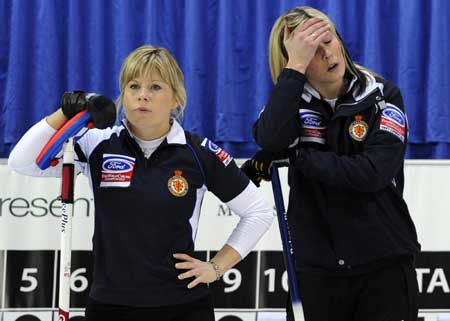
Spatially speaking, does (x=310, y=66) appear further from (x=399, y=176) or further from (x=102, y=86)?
(x=102, y=86)

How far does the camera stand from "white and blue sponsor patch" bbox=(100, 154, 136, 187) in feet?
6.15

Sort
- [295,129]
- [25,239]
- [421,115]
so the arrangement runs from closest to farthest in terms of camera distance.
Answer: [295,129], [25,239], [421,115]

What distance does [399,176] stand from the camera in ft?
6.64

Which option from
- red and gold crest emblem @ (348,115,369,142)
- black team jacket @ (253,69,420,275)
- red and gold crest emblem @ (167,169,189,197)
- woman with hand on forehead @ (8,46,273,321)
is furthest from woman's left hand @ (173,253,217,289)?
red and gold crest emblem @ (348,115,369,142)

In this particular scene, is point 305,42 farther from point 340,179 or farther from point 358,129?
point 340,179

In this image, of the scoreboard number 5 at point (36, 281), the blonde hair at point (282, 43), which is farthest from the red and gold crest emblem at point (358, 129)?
the scoreboard number 5 at point (36, 281)

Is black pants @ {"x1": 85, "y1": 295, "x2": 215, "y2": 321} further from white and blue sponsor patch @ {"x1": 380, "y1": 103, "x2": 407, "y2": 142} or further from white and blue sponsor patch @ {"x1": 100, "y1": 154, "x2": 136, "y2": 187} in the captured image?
white and blue sponsor patch @ {"x1": 380, "y1": 103, "x2": 407, "y2": 142}

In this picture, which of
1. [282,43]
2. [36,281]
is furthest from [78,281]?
[282,43]

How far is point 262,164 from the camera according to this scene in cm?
206

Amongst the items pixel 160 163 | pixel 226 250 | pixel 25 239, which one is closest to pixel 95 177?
pixel 160 163

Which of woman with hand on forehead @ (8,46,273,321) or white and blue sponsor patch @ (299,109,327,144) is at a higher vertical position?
white and blue sponsor patch @ (299,109,327,144)

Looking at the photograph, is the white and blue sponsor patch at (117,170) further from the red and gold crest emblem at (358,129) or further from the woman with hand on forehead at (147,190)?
the red and gold crest emblem at (358,129)

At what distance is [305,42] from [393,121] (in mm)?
337

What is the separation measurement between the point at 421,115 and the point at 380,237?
5.57ft
